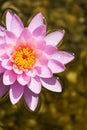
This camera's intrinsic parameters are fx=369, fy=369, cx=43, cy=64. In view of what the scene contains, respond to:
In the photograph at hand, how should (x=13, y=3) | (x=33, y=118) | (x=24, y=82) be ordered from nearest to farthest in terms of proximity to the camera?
1. (x=24, y=82)
2. (x=33, y=118)
3. (x=13, y=3)

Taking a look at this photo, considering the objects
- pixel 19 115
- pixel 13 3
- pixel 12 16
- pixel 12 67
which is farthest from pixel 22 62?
pixel 13 3

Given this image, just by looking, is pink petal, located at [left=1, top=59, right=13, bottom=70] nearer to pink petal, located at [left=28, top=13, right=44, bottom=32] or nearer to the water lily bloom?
the water lily bloom

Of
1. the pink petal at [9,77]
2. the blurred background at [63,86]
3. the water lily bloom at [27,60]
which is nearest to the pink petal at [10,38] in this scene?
the water lily bloom at [27,60]

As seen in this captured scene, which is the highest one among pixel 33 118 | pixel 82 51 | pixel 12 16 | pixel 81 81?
pixel 12 16

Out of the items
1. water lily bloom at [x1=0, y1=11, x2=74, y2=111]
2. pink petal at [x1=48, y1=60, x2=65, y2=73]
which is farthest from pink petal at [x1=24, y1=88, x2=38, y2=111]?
pink petal at [x1=48, y1=60, x2=65, y2=73]

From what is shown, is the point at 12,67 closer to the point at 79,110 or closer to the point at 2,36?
the point at 2,36

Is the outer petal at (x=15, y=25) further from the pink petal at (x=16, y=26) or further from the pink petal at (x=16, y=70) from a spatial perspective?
the pink petal at (x=16, y=70)
